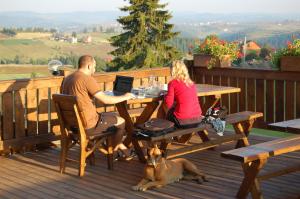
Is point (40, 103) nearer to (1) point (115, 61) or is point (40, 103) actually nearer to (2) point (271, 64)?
(2) point (271, 64)

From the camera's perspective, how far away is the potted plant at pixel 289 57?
22.8 ft

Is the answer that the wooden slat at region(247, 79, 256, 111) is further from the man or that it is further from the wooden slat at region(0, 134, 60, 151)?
the wooden slat at region(0, 134, 60, 151)

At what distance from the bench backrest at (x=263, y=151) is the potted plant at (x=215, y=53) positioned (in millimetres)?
3555

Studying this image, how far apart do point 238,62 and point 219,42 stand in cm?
58

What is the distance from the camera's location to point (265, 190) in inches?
186

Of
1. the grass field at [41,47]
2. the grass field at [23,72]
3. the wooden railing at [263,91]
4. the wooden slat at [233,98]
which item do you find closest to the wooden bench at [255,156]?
the wooden railing at [263,91]

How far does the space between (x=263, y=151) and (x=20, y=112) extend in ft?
11.5

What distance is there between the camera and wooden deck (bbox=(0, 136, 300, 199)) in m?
4.69

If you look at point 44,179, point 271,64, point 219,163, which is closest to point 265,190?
point 219,163

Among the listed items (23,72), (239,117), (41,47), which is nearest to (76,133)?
(239,117)

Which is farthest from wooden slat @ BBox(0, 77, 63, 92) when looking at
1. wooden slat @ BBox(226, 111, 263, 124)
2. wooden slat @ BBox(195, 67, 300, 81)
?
wooden slat @ BBox(195, 67, 300, 81)

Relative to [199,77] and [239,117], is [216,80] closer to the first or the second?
[199,77]

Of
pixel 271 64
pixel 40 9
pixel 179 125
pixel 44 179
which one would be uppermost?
pixel 40 9

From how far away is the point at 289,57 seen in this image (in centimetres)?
700
